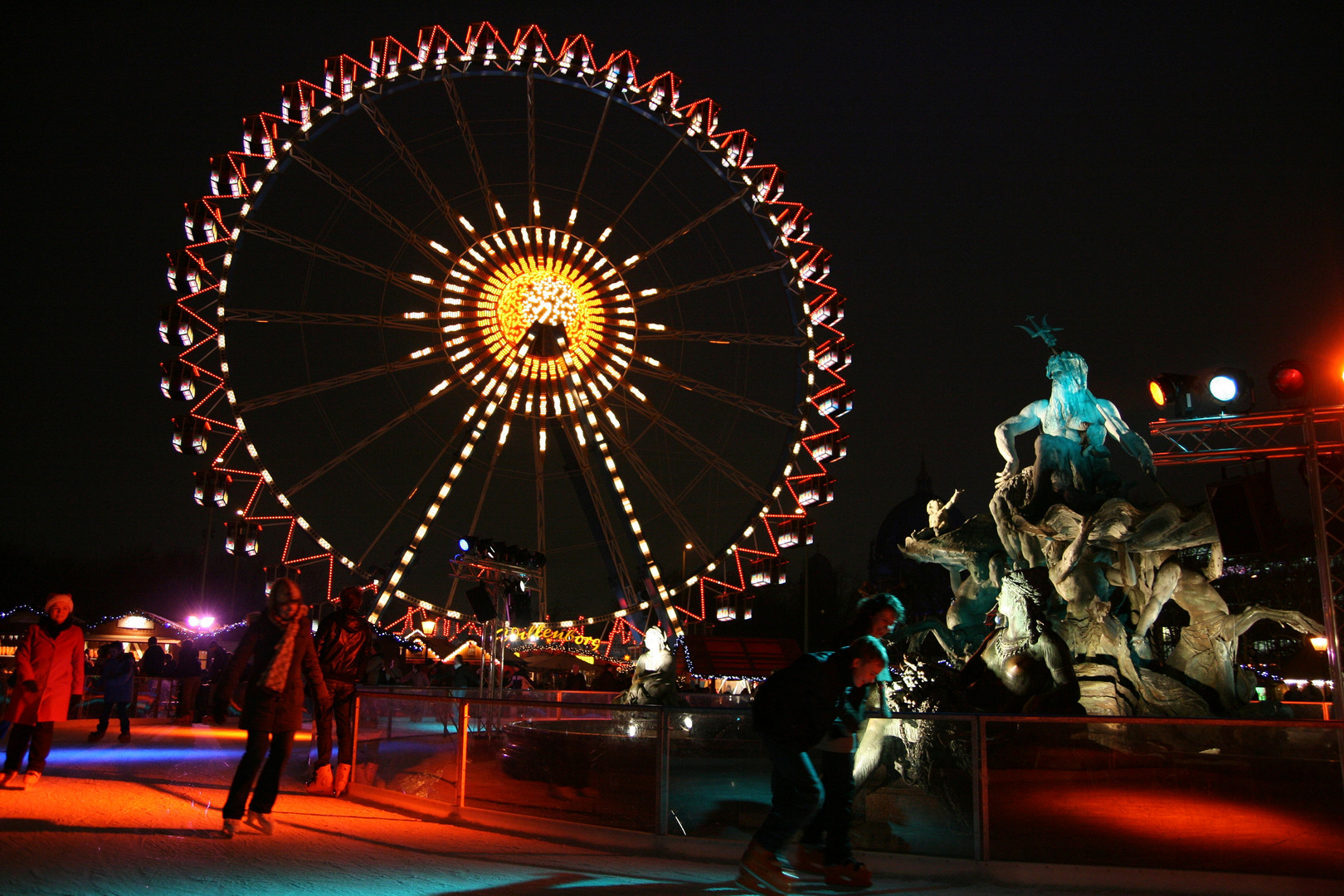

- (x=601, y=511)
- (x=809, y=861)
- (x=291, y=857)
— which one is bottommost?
(x=291, y=857)

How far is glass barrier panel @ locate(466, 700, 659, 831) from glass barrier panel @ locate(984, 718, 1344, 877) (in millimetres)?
2273

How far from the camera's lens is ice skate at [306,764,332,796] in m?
8.61

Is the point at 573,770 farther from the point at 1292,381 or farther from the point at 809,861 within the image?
the point at 1292,381

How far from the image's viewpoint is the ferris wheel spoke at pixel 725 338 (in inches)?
935

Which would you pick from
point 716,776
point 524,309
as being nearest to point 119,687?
point 716,776

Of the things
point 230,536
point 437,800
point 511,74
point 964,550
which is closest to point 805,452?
point 964,550

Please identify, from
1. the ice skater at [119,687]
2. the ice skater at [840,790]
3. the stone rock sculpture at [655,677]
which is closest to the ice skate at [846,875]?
the ice skater at [840,790]

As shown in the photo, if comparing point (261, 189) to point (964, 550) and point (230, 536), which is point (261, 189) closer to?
point (230, 536)

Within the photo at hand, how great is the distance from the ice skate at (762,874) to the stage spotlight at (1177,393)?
33.9 feet

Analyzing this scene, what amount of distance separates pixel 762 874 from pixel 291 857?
2.75 metres

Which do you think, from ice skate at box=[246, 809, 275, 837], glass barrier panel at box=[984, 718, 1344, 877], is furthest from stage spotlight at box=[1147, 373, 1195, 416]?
ice skate at box=[246, 809, 275, 837]

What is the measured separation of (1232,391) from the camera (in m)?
13.2

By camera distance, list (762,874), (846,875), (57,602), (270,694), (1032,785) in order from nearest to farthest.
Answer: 1. (762,874)
2. (846,875)
3. (1032,785)
4. (270,694)
5. (57,602)

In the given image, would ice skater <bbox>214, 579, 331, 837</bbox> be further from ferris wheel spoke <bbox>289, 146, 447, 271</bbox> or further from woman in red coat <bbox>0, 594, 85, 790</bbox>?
ferris wheel spoke <bbox>289, 146, 447, 271</bbox>
